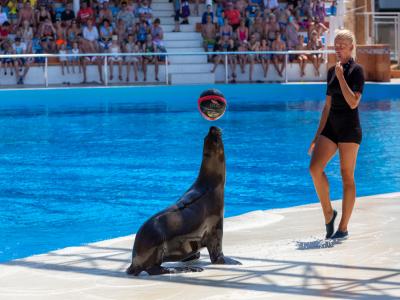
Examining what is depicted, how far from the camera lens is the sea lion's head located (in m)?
5.47

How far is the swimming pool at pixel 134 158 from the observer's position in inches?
354

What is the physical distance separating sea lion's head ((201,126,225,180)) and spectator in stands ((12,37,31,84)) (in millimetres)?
17171

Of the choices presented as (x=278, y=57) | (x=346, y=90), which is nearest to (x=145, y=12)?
(x=278, y=57)

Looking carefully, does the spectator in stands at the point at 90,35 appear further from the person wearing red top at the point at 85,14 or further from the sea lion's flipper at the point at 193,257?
the sea lion's flipper at the point at 193,257

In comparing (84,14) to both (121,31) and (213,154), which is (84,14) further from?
(213,154)

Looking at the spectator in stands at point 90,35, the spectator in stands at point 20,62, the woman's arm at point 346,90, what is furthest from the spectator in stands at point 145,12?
the woman's arm at point 346,90

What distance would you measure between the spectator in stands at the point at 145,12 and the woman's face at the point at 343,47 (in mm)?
18089

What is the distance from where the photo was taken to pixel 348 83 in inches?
237

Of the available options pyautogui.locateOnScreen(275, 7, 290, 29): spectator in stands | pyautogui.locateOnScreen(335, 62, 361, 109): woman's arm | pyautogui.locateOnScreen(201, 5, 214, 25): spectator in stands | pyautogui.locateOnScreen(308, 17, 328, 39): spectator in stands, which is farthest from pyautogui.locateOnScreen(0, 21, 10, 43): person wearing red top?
pyautogui.locateOnScreen(335, 62, 361, 109): woman's arm

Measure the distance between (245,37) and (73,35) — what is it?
4.53 meters

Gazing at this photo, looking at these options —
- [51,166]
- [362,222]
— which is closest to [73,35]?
[51,166]

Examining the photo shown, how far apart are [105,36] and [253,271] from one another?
717 inches

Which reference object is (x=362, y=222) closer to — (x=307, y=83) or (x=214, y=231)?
(x=214, y=231)

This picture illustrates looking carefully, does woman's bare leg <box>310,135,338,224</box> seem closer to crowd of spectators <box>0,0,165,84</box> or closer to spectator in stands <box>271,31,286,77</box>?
crowd of spectators <box>0,0,165,84</box>
